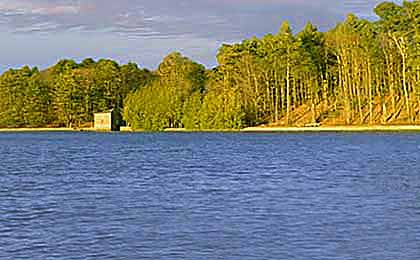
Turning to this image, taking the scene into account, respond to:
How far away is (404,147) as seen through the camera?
57094mm

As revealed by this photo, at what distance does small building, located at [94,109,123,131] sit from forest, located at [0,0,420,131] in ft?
12.5

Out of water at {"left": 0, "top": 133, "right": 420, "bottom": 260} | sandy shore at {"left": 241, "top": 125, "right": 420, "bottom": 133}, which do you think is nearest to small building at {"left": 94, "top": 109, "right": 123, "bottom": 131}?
sandy shore at {"left": 241, "top": 125, "right": 420, "bottom": 133}

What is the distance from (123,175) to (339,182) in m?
10.6

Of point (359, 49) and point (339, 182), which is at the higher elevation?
point (359, 49)

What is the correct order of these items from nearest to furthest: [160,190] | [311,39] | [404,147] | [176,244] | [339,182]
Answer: [176,244]
[160,190]
[339,182]
[404,147]
[311,39]

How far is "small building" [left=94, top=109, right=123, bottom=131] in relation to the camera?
13350 cm

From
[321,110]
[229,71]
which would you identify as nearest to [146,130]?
[229,71]

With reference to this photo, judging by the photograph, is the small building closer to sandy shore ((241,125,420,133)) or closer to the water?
sandy shore ((241,125,420,133))

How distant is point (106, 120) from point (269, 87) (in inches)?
1307

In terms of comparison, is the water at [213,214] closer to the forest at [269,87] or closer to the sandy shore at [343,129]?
the sandy shore at [343,129]

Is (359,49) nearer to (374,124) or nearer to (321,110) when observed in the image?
(374,124)

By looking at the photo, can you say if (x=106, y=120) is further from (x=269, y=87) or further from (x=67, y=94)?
(x=269, y=87)

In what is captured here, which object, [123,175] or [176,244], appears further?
[123,175]

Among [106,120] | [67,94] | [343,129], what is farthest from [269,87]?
[67,94]
